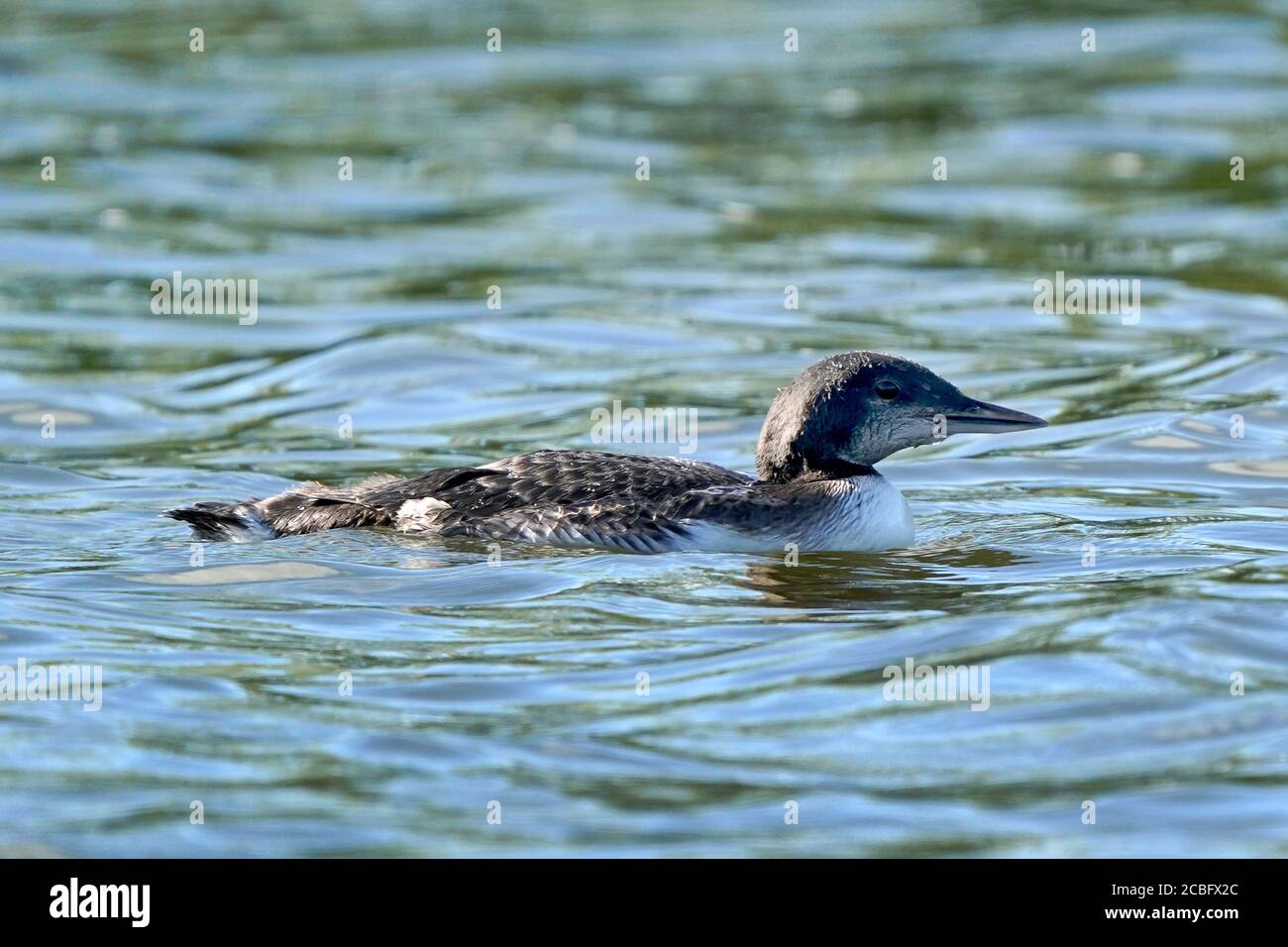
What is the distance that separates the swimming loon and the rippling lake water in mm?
149

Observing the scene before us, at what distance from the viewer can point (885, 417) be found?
32.2 feet

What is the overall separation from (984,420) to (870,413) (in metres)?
0.51

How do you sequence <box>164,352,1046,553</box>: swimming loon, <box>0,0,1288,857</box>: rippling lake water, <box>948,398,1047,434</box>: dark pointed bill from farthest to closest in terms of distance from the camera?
<box>948,398,1047,434</box>: dark pointed bill → <box>164,352,1046,553</box>: swimming loon → <box>0,0,1288,857</box>: rippling lake water

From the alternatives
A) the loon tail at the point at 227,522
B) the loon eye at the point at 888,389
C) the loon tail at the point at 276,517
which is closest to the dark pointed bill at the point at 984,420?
the loon eye at the point at 888,389

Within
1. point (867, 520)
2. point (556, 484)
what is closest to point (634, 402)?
point (556, 484)

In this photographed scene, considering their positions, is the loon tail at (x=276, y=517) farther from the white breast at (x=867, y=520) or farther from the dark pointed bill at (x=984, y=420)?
the dark pointed bill at (x=984, y=420)

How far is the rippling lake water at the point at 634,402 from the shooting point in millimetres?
6984

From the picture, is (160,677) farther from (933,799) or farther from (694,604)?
(933,799)

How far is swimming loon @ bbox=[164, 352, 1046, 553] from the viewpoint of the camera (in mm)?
9703

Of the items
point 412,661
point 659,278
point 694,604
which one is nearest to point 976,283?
point 659,278

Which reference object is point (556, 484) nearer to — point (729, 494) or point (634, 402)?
point (729, 494)

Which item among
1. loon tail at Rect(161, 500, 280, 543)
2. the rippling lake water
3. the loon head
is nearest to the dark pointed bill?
the loon head

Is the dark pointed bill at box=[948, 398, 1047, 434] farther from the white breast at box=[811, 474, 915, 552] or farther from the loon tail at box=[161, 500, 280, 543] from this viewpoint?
the loon tail at box=[161, 500, 280, 543]

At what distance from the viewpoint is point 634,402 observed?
13.5 metres
